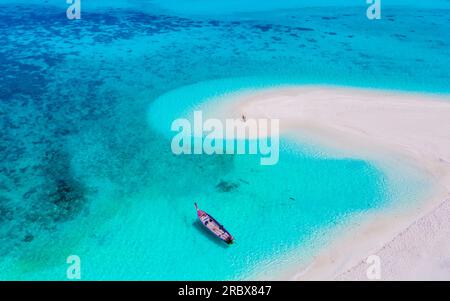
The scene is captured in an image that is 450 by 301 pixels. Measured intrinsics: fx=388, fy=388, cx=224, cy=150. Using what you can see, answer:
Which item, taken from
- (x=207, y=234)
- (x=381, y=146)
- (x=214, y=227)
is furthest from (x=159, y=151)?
(x=381, y=146)

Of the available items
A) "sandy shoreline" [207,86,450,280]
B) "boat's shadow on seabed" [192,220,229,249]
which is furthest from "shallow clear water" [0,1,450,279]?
"sandy shoreline" [207,86,450,280]

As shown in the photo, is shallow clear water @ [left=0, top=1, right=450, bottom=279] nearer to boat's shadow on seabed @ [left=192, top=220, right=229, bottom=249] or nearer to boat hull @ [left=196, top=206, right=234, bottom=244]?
boat's shadow on seabed @ [left=192, top=220, right=229, bottom=249]

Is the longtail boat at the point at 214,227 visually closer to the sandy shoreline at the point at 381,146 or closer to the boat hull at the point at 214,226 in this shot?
the boat hull at the point at 214,226

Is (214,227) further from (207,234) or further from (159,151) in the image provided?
(159,151)

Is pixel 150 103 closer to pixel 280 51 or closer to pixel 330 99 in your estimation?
pixel 330 99
